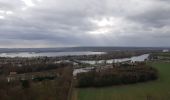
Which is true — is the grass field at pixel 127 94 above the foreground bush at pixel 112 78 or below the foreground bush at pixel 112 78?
below

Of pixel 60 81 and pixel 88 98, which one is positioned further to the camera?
pixel 60 81

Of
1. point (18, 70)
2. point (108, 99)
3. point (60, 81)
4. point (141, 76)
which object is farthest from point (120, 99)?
point (18, 70)

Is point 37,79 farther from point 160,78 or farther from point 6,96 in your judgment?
Result: point 160,78

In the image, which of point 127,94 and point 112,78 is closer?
point 127,94

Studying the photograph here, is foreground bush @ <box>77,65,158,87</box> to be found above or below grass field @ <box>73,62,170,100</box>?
above

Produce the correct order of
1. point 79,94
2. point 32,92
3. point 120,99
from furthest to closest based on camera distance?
point 79,94 → point 120,99 → point 32,92

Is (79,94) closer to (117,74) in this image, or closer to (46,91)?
(46,91)

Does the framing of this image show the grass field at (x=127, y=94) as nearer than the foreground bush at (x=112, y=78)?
Yes

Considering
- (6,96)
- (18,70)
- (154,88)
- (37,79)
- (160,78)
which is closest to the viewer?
(6,96)

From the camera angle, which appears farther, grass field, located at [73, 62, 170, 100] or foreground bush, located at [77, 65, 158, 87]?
foreground bush, located at [77, 65, 158, 87]

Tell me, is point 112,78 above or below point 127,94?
above
